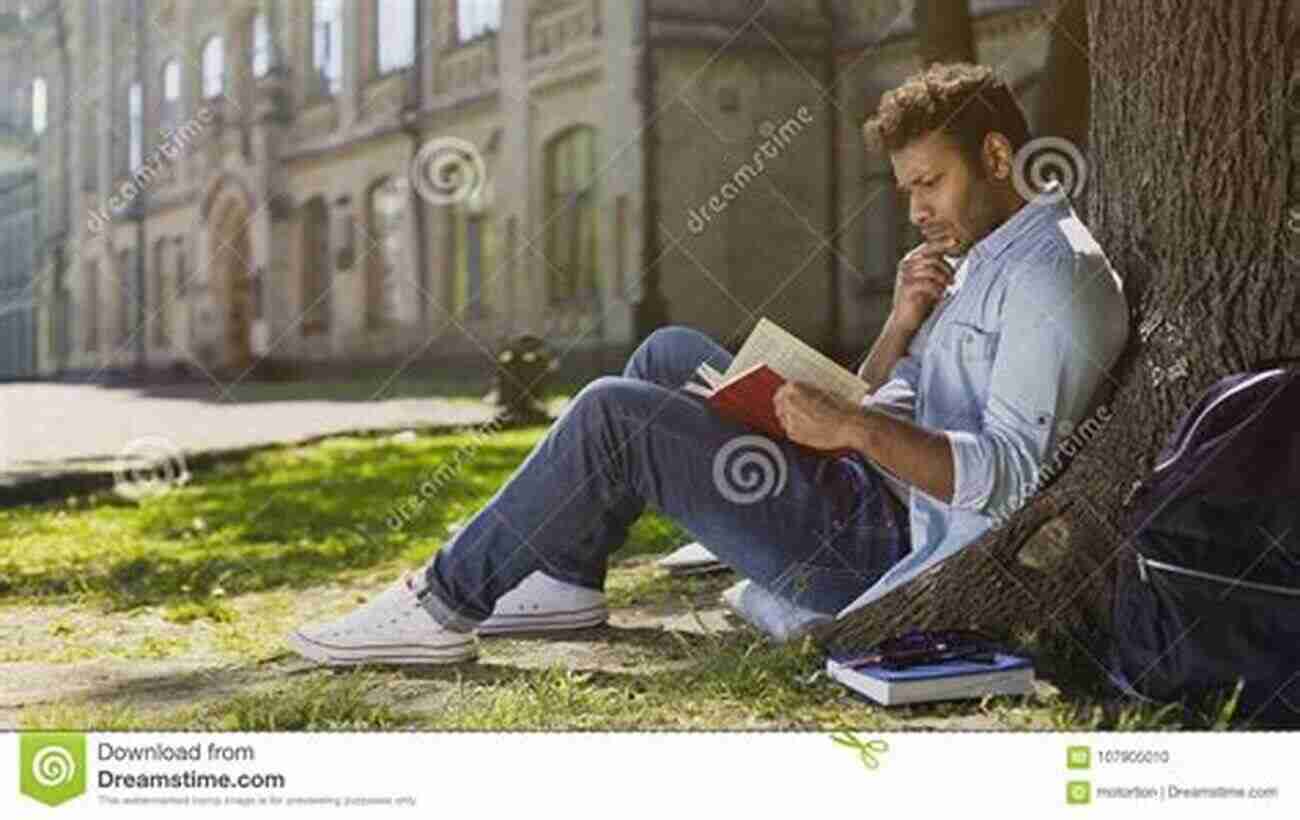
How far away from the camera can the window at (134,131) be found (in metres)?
2.80

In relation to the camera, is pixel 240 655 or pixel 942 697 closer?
pixel 942 697

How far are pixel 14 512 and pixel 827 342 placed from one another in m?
1.34

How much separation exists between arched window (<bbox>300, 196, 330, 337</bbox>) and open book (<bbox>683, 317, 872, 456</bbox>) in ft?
2.65

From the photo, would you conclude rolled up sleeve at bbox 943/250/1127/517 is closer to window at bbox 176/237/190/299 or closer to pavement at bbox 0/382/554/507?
pavement at bbox 0/382/554/507

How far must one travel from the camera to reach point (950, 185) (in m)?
2.38

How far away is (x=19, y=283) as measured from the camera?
272 cm

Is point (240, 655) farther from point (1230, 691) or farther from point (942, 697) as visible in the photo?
point (1230, 691)

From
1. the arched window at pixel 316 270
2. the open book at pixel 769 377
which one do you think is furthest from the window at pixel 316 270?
the open book at pixel 769 377

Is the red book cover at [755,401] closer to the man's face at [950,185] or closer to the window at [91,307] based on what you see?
the man's face at [950,185]

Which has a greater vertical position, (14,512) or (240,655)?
(14,512)

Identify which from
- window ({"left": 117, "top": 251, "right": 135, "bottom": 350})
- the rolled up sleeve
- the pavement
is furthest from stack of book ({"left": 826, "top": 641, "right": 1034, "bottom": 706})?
window ({"left": 117, "top": 251, "right": 135, "bottom": 350})

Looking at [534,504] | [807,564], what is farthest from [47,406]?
[807,564]

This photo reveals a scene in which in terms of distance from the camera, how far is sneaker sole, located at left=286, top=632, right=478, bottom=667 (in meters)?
2.44

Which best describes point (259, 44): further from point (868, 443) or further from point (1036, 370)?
point (1036, 370)
